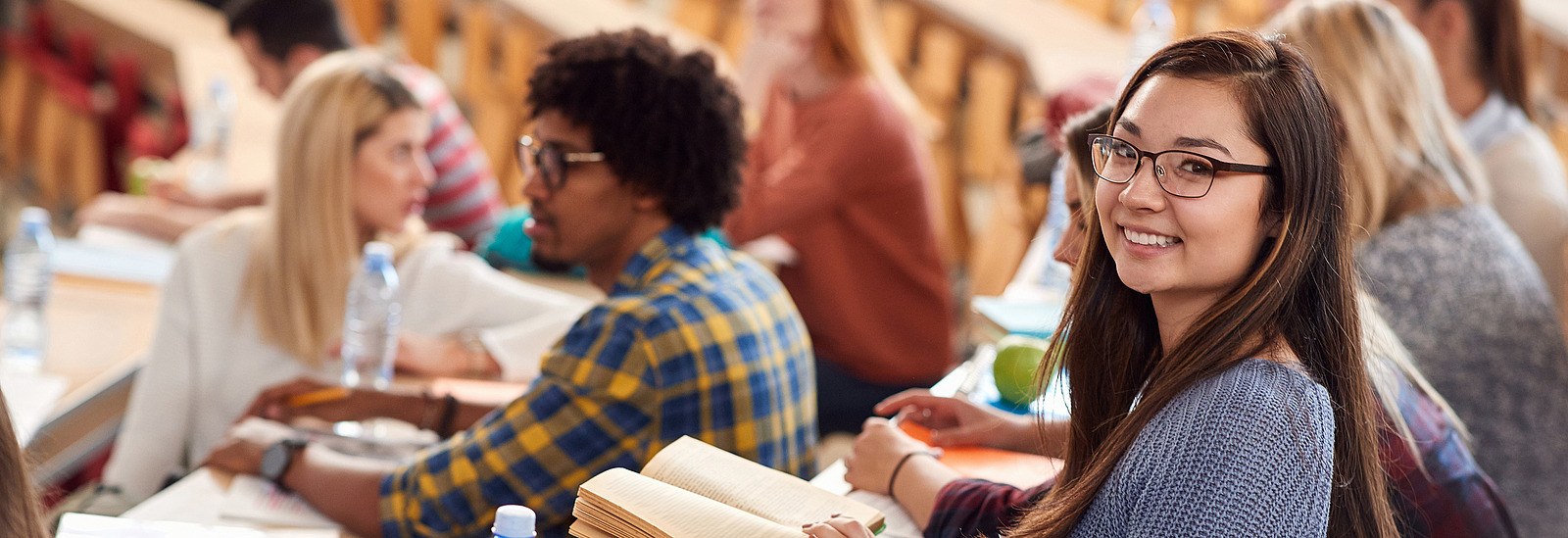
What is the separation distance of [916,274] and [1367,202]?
124 centimetres

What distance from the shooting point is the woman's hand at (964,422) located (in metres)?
1.58

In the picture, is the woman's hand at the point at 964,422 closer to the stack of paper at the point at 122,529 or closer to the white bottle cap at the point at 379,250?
the stack of paper at the point at 122,529

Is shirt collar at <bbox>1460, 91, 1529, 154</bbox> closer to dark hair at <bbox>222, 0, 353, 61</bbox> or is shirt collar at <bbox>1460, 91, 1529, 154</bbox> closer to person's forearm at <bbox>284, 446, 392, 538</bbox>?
person's forearm at <bbox>284, 446, 392, 538</bbox>

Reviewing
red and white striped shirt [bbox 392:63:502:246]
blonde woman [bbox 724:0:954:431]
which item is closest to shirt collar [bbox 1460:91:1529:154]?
blonde woman [bbox 724:0:954:431]

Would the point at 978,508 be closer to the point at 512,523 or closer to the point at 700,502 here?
the point at 700,502

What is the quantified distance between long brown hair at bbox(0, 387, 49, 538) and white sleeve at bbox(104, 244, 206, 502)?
1365 millimetres

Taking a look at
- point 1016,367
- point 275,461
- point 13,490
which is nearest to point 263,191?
point 275,461

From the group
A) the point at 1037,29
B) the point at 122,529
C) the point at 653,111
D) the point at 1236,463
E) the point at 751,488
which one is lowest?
the point at 122,529

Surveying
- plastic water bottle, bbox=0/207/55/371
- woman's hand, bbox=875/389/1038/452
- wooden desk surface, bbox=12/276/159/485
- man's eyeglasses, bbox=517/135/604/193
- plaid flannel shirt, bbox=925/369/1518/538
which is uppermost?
man's eyeglasses, bbox=517/135/604/193

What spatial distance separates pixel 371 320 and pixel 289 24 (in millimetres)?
1516

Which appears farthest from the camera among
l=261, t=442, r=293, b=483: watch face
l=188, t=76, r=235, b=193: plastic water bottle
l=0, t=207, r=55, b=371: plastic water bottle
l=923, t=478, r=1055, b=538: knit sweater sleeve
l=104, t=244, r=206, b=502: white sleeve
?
l=188, t=76, r=235, b=193: plastic water bottle

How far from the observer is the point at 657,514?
1.05 metres

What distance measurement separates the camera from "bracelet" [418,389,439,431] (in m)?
1.93

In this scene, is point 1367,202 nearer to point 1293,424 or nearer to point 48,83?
point 1293,424
